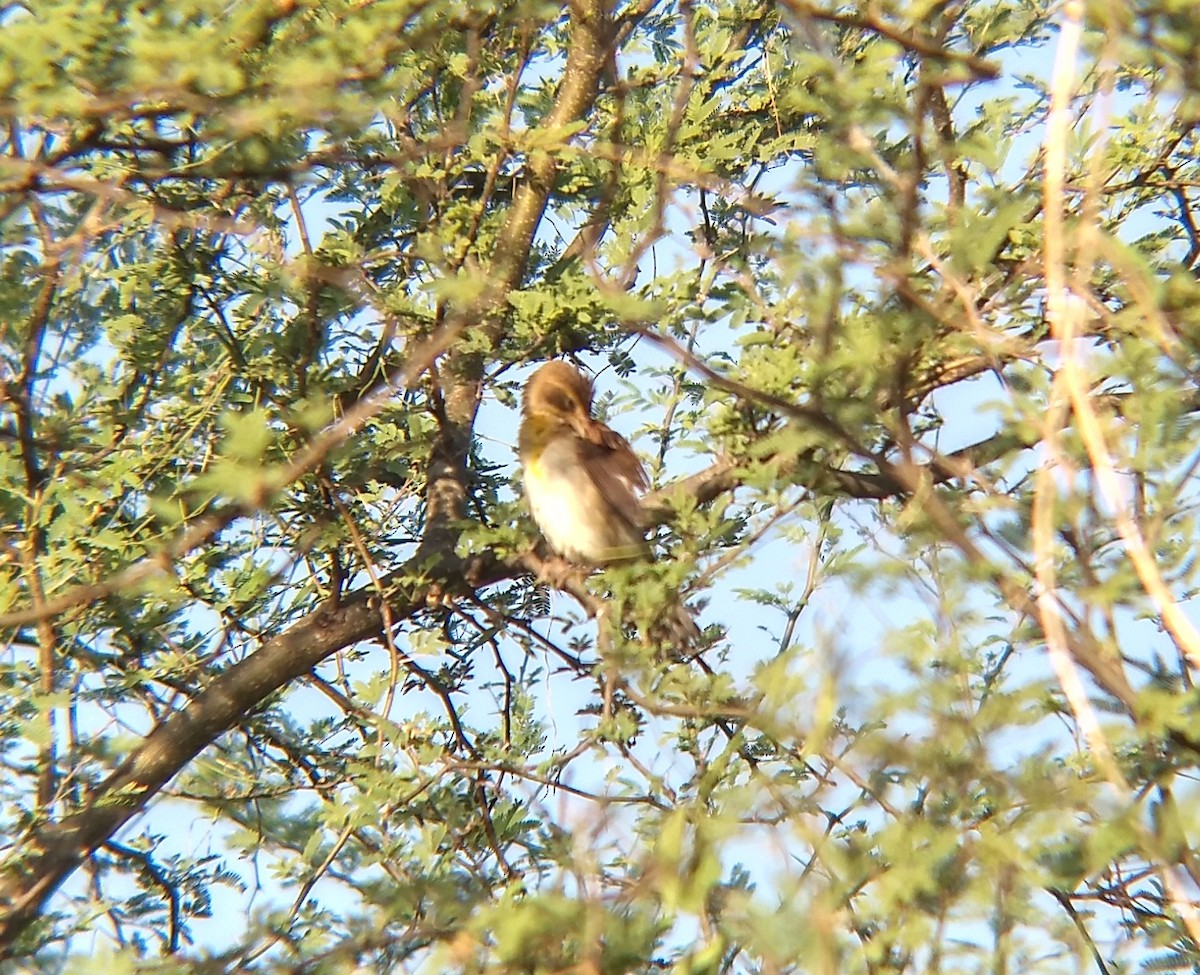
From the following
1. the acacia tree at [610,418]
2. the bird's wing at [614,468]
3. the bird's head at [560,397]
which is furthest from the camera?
the bird's head at [560,397]

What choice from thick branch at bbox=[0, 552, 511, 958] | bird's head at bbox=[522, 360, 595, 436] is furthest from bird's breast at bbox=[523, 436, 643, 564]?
thick branch at bbox=[0, 552, 511, 958]

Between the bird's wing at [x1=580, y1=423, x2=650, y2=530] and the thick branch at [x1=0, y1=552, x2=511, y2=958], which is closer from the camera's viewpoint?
the thick branch at [x1=0, y1=552, x2=511, y2=958]

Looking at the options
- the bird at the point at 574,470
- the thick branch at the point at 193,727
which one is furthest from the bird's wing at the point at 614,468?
the thick branch at the point at 193,727

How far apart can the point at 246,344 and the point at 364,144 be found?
60 centimetres

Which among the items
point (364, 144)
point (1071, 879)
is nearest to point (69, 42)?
point (364, 144)

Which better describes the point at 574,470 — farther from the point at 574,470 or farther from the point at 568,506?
the point at 568,506

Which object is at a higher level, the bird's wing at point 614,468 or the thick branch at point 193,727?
the bird's wing at point 614,468

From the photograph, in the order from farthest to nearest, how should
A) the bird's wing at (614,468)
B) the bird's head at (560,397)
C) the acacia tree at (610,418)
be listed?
1. the bird's head at (560,397)
2. the bird's wing at (614,468)
3. the acacia tree at (610,418)

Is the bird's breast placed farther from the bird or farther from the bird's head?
the bird's head

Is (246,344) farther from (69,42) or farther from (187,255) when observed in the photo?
(69,42)

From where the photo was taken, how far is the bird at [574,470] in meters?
5.17

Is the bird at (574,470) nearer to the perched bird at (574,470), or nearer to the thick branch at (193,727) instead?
the perched bird at (574,470)

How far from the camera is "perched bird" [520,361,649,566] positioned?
17.0 feet

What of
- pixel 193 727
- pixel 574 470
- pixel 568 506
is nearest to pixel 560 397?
pixel 574 470
